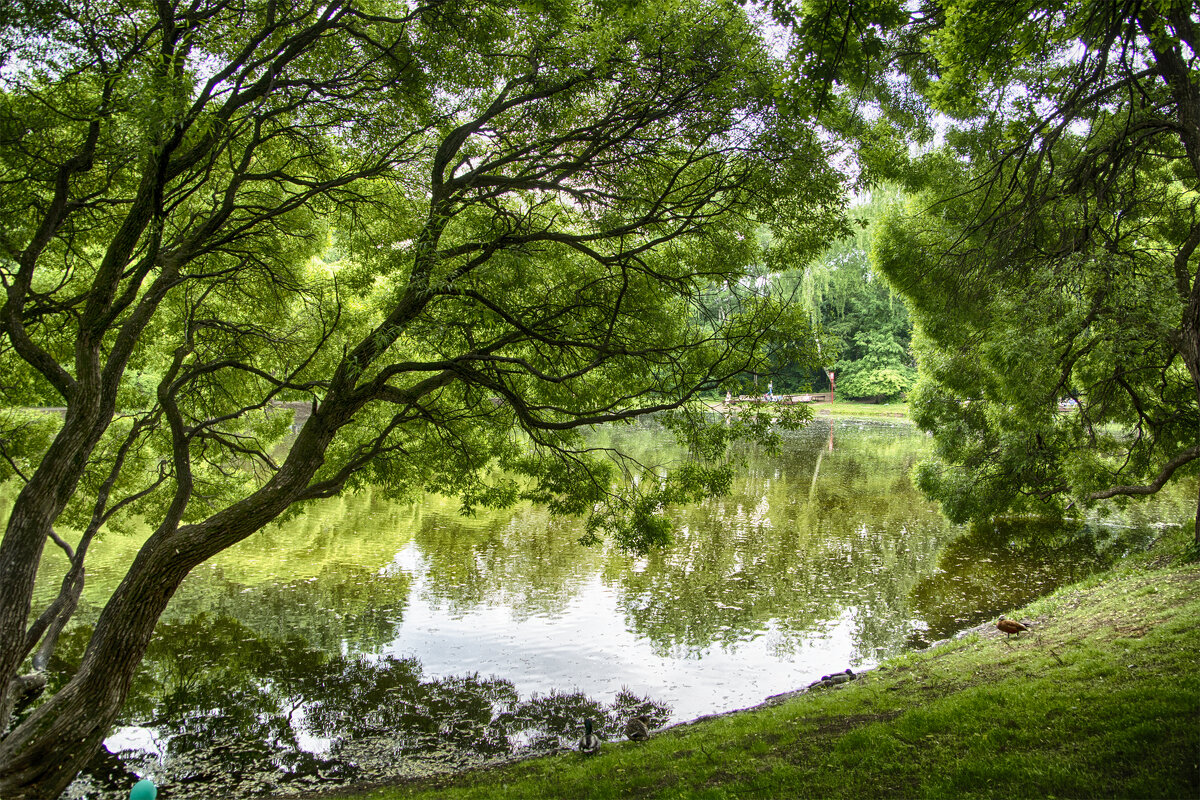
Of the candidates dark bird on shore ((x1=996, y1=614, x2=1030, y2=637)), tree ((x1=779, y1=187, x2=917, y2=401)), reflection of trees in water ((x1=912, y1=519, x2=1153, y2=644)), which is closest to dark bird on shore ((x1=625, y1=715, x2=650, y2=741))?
dark bird on shore ((x1=996, y1=614, x2=1030, y2=637))

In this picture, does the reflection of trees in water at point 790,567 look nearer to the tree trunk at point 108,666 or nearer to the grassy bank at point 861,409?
the tree trunk at point 108,666

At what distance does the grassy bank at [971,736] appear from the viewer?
4.36m

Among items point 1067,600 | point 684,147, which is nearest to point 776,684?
point 1067,600

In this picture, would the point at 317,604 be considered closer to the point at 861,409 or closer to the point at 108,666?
the point at 108,666

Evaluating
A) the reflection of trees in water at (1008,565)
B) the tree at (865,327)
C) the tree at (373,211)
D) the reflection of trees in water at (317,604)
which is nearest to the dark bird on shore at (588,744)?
the tree at (373,211)

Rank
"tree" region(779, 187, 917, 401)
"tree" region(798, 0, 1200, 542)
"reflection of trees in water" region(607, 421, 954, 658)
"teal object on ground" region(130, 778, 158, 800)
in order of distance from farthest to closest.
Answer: "tree" region(779, 187, 917, 401) < "reflection of trees in water" region(607, 421, 954, 658) < "tree" region(798, 0, 1200, 542) < "teal object on ground" region(130, 778, 158, 800)

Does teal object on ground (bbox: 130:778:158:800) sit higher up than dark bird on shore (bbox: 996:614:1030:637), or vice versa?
dark bird on shore (bbox: 996:614:1030:637)

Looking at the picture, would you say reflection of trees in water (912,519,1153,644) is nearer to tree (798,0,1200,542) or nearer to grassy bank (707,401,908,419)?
tree (798,0,1200,542)

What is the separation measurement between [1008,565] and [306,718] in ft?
49.6

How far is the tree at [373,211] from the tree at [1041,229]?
1.79 m

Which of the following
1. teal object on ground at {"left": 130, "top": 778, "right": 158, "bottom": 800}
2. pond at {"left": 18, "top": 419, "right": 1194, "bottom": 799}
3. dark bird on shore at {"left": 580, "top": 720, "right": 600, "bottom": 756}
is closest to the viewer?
teal object on ground at {"left": 130, "top": 778, "right": 158, "bottom": 800}

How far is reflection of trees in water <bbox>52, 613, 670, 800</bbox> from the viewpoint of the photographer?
8055 mm

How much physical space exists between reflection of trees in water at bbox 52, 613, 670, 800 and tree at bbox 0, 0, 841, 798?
6.20 feet

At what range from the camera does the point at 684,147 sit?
25.9 feet
